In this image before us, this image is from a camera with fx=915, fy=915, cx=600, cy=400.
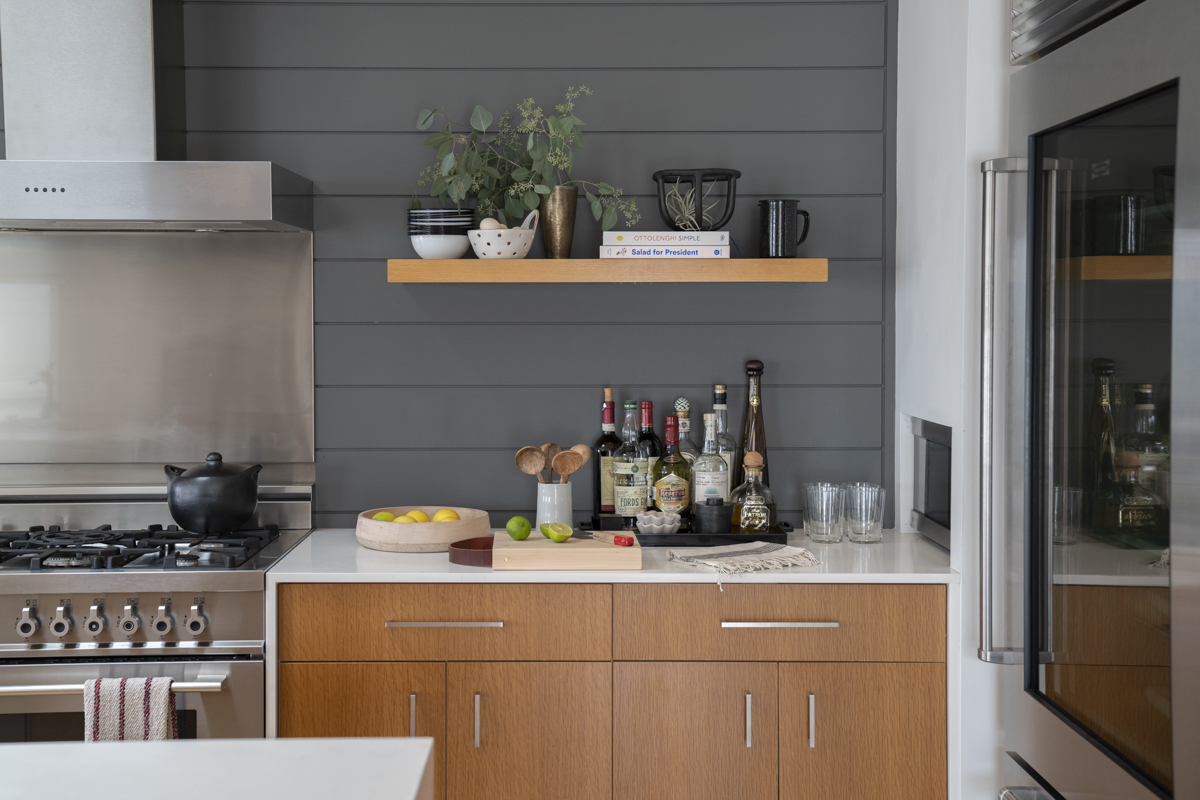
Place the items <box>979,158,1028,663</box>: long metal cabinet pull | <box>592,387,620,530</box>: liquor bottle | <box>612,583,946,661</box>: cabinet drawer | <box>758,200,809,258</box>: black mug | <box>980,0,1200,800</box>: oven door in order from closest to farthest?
<box>980,0,1200,800</box>: oven door < <box>979,158,1028,663</box>: long metal cabinet pull < <box>612,583,946,661</box>: cabinet drawer < <box>758,200,809,258</box>: black mug < <box>592,387,620,530</box>: liquor bottle

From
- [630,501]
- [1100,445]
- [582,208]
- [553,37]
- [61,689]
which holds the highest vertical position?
[553,37]

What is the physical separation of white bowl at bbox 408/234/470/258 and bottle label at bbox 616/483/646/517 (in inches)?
28.6

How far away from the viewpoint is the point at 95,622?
1.92m

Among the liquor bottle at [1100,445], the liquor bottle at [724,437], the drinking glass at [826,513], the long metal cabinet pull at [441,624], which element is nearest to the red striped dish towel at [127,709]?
the long metal cabinet pull at [441,624]

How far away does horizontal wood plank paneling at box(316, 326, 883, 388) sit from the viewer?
2467mm

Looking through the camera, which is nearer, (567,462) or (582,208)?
(567,462)

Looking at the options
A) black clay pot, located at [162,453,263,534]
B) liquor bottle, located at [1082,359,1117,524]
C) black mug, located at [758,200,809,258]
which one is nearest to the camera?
liquor bottle, located at [1082,359,1117,524]

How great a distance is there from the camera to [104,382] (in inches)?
96.7

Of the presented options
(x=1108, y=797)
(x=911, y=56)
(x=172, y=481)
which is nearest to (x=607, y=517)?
(x=172, y=481)

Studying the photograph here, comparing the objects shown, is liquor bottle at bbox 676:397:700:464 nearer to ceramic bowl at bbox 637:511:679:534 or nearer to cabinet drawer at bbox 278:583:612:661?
ceramic bowl at bbox 637:511:679:534

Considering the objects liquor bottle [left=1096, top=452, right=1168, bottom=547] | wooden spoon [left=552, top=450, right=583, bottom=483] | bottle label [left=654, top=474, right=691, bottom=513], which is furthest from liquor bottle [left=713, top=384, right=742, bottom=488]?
liquor bottle [left=1096, top=452, right=1168, bottom=547]

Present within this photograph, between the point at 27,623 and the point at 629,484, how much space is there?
136 centimetres

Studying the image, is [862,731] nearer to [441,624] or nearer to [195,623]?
[441,624]

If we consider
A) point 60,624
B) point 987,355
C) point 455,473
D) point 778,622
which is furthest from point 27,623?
point 987,355
